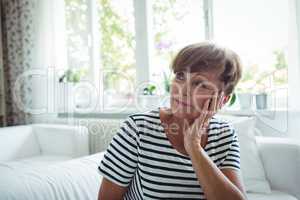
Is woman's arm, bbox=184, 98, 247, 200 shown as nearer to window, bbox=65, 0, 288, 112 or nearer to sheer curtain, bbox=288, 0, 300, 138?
window, bbox=65, 0, 288, 112

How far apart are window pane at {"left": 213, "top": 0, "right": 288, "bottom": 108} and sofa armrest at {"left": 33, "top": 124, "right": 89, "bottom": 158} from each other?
53.1 inches

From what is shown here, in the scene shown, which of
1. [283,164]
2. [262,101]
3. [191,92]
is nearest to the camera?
[191,92]

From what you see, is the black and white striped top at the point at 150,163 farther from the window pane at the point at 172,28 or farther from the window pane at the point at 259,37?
the window pane at the point at 172,28

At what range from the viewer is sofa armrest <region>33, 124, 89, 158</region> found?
2.55 metres

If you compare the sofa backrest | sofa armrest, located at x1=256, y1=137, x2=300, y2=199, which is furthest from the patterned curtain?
sofa armrest, located at x1=256, y1=137, x2=300, y2=199

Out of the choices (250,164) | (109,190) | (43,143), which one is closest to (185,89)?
(109,190)

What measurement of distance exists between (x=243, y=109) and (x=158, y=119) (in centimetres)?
126

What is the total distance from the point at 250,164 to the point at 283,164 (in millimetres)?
162

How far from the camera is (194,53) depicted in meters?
0.97

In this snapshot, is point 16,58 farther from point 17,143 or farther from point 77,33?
point 17,143

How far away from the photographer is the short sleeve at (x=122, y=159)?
0.94m

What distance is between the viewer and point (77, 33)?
3.14m

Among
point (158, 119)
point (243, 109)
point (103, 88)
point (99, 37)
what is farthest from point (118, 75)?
point (158, 119)

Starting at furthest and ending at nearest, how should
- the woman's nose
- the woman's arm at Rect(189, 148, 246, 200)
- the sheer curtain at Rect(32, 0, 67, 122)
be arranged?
1. the sheer curtain at Rect(32, 0, 67, 122)
2. the woman's nose
3. the woman's arm at Rect(189, 148, 246, 200)
